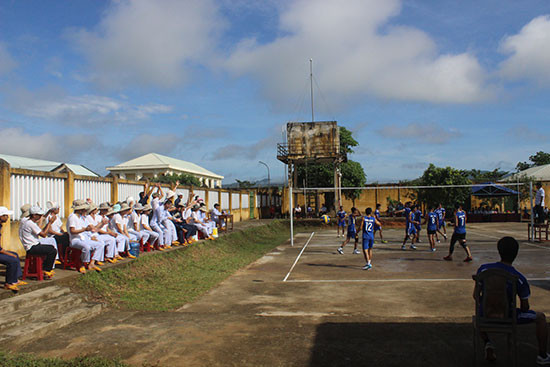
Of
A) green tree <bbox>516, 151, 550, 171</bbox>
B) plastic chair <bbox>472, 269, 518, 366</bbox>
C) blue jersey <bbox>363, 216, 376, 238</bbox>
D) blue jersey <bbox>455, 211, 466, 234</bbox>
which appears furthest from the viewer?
green tree <bbox>516, 151, 550, 171</bbox>

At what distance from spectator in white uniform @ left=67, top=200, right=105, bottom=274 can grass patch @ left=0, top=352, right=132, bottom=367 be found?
4.20 meters

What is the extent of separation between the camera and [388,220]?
3025 cm

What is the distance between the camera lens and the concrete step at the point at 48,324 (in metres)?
5.97

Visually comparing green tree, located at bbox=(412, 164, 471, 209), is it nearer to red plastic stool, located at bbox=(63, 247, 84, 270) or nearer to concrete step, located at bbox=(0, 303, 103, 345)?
red plastic stool, located at bbox=(63, 247, 84, 270)

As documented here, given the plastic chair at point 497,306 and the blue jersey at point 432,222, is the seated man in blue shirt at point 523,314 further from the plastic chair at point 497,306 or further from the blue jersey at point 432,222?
the blue jersey at point 432,222

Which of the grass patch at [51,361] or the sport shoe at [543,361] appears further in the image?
the grass patch at [51,361]

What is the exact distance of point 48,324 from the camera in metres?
6.54

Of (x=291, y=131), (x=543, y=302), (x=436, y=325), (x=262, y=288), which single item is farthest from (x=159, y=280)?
(x=291, y=131)

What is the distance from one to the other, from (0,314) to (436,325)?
21.7 feet

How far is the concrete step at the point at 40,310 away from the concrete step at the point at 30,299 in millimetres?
53

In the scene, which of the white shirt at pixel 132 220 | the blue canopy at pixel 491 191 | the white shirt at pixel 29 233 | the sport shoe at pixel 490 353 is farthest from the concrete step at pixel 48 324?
the blue canopy at pixel 491 191

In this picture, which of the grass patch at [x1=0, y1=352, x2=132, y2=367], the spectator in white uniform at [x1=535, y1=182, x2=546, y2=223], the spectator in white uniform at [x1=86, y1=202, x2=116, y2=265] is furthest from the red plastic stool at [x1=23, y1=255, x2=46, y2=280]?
the spectator in white uniform at [x1=535, y1=182, x2=546, y2=223]

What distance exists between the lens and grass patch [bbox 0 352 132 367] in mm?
4984

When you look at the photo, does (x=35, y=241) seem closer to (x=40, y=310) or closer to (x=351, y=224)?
(x=40, y=310)
